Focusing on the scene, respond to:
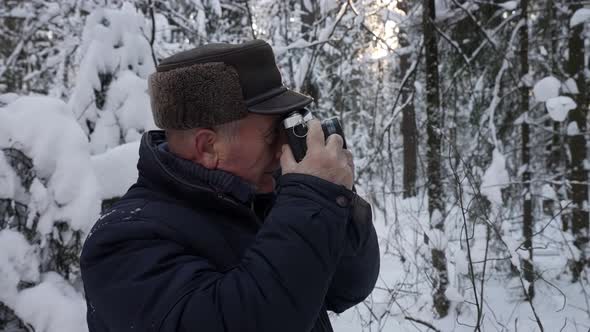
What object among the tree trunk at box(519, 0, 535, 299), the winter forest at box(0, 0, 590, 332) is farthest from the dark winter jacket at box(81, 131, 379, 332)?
the tree trunk at box(519, 0, 535, 299)

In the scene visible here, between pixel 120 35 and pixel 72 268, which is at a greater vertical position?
pixel 120 35

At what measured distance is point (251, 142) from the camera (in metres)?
1.20

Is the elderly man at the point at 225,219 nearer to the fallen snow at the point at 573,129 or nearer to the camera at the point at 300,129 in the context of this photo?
the camera at the point at 300,129

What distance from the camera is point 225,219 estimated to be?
1195 mm

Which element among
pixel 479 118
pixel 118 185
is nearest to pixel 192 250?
pixel 118 185

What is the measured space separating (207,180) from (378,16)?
3.68 metres

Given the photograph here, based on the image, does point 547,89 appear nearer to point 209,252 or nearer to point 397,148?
point 397,148

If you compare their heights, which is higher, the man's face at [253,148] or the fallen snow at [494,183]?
the man's face at [253,148]

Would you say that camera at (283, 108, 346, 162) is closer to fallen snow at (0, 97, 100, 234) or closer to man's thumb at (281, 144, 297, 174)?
man's thumb at (281, 144, 297, 174)

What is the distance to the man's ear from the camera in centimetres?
118

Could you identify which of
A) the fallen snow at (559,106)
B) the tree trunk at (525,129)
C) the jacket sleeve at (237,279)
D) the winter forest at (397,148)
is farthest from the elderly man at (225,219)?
the tree trunk at (525,129)

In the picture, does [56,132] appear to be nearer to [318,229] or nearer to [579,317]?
[318,229]

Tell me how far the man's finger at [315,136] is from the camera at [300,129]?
0.06ft

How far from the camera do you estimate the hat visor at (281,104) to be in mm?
1159
